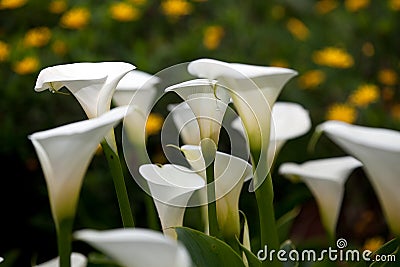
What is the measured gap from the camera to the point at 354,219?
155cm

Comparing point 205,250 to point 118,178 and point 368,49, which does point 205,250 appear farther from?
point 368,49

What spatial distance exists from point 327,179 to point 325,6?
1639 mm

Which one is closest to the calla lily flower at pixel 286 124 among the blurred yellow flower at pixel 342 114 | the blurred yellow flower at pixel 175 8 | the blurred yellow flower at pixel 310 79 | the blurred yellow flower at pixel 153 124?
the blurred yellow flower at pixel 153 124

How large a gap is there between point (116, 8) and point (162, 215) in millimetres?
1074

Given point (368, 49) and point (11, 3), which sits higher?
point (11, 3)

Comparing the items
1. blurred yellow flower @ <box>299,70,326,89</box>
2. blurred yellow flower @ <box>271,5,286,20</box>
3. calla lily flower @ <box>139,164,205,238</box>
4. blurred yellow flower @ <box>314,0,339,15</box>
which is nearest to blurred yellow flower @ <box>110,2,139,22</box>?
blurred yellow flower @ <box>299,70,326,89</box>

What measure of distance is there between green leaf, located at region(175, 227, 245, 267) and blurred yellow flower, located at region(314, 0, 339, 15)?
1721 millimetres

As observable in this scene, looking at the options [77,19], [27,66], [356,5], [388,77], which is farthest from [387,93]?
[27,66]

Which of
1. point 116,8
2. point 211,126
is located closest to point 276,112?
point 211,126

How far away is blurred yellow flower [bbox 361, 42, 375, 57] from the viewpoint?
1825 mm

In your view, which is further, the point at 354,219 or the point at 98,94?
the point at 354,219

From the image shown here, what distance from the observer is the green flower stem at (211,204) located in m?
0.65

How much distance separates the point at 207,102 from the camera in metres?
0.64

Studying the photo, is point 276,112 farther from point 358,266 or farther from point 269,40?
point 269,40
